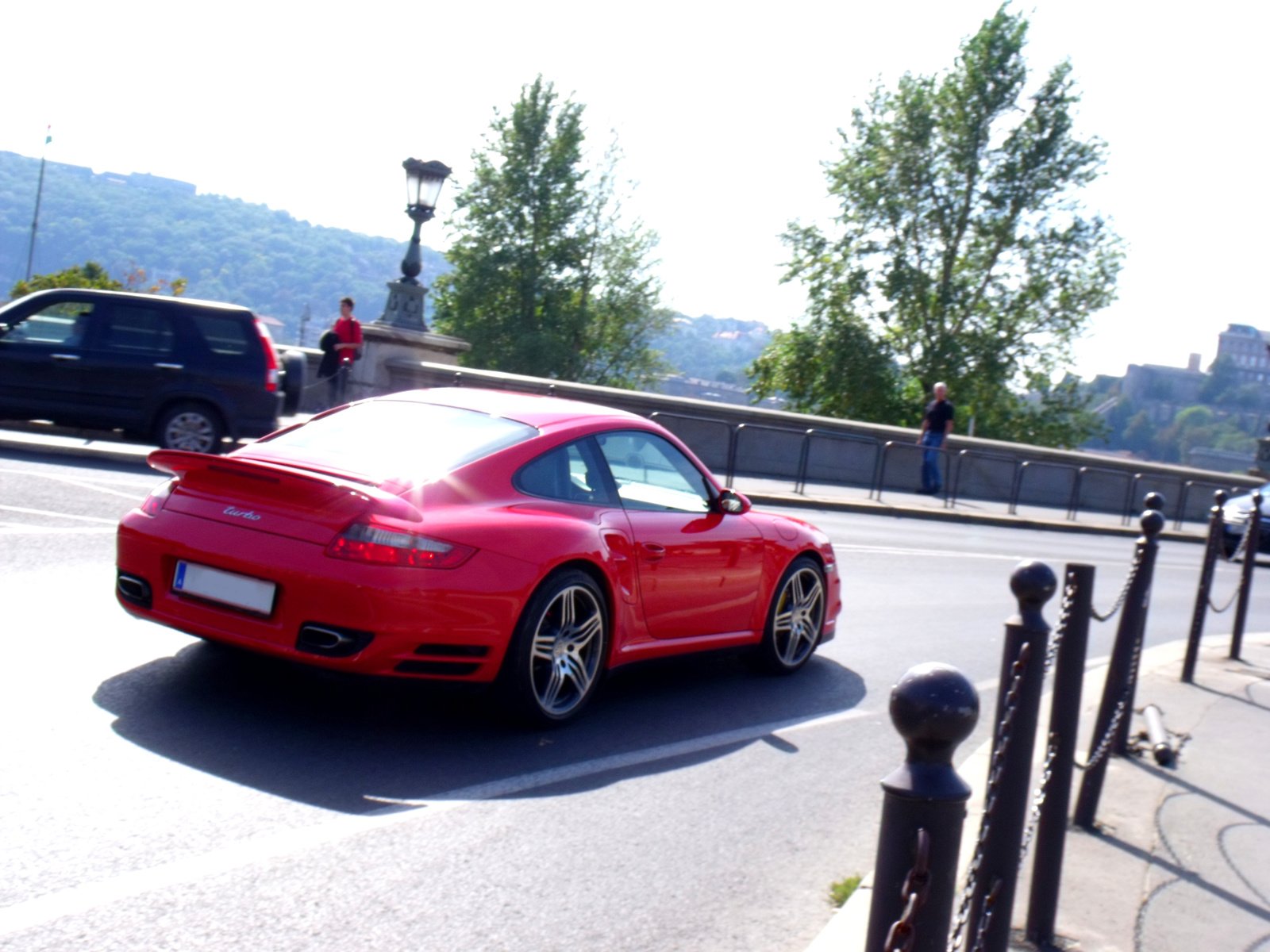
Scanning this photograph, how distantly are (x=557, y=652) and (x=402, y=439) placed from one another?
1.21m

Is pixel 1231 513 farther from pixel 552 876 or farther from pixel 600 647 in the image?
pixel 552 876

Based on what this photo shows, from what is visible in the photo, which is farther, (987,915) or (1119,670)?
(1119,670)

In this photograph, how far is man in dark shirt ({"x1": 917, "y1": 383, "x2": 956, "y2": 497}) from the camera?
83.3 feet

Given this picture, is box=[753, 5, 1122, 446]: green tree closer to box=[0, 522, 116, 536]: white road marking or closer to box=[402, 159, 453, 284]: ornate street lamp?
box=[402, 159, 453, 284]: ornate street lamp

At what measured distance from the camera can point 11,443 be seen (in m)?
14.4

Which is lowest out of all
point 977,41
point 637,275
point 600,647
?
point 600,647

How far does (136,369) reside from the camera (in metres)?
14.8

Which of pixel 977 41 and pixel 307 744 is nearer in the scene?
pixel 307 744

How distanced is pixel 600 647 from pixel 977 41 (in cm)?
4683

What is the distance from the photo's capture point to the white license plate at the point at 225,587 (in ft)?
17.7

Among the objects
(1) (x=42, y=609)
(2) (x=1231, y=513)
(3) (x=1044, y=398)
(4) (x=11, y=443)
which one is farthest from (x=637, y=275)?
(1) (x=42, y=609)

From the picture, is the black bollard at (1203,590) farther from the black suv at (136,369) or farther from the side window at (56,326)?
the side window at (56,326)

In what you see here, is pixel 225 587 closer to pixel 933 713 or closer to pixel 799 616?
pixel 799 616

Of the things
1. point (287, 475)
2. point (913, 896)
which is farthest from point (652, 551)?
point (913, 896)
